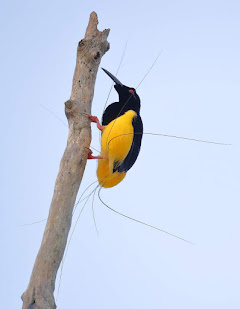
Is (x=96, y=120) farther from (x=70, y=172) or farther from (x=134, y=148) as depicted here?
(x=70, y=172)

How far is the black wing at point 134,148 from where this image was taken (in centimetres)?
432

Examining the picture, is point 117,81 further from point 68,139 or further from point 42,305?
point 42,305

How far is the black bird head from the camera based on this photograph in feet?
15.3


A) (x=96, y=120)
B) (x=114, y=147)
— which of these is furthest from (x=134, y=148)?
(x=96, y=120)

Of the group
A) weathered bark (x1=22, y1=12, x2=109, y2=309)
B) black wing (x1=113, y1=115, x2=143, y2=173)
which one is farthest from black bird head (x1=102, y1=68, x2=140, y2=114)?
weathered bark (x1=22, y1=12, x2=109, y2=309)

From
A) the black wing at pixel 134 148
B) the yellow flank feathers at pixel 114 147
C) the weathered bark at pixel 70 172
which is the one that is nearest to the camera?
the weathered bark at pixel 70 172

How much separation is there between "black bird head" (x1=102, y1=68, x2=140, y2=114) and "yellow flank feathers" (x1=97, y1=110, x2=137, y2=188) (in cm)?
30

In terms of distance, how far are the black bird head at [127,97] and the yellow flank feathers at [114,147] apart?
0.97 ft

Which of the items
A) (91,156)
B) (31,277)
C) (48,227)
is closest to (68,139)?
(91,156)

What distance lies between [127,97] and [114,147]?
0.73 metres

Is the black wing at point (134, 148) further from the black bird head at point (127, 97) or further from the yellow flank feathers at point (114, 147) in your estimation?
the black bird head at point (127, 97)

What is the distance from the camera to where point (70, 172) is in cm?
390

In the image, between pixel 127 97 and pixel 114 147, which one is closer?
pixel 114 147

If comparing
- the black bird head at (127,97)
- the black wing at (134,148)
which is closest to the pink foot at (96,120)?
the black wing at (134,148)
